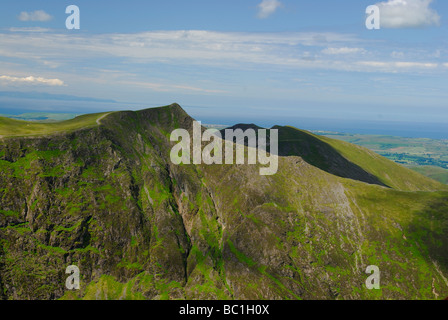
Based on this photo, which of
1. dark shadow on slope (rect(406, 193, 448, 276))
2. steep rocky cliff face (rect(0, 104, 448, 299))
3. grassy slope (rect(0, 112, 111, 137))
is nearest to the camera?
steep rocky cliff face (rect(0, 104, 448, 299))

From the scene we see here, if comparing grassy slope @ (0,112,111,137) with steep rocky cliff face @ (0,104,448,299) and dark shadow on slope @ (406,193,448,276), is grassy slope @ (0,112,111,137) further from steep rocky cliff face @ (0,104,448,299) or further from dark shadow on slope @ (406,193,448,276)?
dark shadow on slope @ (406,193,448,276)

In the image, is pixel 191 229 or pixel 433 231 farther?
pixel 191 229

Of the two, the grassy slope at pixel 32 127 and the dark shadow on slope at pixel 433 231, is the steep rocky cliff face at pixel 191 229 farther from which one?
the grassy slope at pixel 32 127

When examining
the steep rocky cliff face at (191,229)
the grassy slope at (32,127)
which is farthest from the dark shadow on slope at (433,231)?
the grassy slope at (32,127)

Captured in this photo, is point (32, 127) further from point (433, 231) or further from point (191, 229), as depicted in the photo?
point (433, 231)

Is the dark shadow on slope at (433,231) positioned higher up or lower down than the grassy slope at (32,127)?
lower down

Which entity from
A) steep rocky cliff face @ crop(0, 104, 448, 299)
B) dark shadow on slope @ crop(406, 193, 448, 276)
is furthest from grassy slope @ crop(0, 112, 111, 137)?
dark shadow on slope @ crop(406, 193, 448, 276)

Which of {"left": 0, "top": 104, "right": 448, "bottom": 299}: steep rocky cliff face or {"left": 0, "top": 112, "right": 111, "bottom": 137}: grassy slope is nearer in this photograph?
{"left": 0, "top": 104, "right": 448, "bottom": 299}: steep rocky cliff face

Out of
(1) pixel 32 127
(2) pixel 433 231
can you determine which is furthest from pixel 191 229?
(2) pixel 433 231
